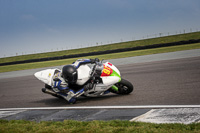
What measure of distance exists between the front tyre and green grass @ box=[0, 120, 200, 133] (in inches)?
102

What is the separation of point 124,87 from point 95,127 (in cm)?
298

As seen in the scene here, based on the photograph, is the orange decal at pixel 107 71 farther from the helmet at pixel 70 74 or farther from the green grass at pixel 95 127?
the green grass at pixel 95 127

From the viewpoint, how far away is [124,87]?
7395mm

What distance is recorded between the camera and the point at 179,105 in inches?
218

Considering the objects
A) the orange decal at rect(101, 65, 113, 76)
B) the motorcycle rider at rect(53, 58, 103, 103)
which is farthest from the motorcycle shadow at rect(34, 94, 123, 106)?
the orange decal at rect(101, 65, 113, 76)

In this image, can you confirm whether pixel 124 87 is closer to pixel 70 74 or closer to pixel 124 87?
pixel 124 87

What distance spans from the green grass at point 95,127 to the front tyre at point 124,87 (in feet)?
8.51

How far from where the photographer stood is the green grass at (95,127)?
13.2ft

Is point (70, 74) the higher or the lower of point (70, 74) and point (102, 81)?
the higher

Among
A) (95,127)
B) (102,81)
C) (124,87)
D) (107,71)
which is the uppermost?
(107,71)

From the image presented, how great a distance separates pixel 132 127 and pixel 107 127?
0.46 m

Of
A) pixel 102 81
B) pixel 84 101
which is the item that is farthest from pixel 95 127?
pixel 84 101

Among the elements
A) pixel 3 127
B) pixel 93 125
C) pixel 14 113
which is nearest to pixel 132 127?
pixel 93 125

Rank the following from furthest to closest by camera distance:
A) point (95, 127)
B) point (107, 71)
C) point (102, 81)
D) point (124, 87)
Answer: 1. point (124, 87)
2. point (107, 71)
3. point (102, 81)
4. point (95, 127)
